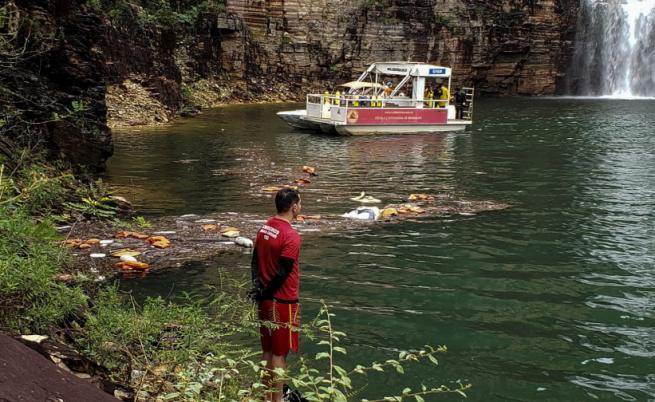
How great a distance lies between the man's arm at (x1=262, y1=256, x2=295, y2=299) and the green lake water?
1467mm

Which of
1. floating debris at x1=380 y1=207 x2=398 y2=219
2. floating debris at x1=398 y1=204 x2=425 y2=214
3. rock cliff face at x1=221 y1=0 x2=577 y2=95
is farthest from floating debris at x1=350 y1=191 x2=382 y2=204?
rock cliff face at x1=221 y1=0 x2=577 y2=95

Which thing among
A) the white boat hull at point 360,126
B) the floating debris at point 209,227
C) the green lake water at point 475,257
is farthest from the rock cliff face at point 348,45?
the floating debris at point 209,227

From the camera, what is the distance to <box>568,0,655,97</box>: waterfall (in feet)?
183

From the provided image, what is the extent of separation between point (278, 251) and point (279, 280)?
0.24 meters

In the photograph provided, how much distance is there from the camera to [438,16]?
176ft

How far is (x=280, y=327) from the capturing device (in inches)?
208

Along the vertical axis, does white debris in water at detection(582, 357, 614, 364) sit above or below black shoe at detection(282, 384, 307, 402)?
below

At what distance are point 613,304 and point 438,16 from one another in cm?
4864

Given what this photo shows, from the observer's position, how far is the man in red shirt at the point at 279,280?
5.27 meters

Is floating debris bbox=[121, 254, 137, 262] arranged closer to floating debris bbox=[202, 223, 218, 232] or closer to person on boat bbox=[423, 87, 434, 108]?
floating debris bbox=[202, 223, 218, 232]

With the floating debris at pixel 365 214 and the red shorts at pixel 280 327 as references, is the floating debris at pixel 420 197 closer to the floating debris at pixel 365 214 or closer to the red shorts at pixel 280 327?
the floating debris at pixel 365 214

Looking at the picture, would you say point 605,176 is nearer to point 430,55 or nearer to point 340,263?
point 340,263

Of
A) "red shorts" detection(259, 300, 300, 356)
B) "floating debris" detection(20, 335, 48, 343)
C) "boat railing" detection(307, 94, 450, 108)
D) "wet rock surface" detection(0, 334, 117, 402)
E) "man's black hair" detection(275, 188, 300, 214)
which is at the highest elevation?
"boat railing" detection(307, 94, 450, 108)

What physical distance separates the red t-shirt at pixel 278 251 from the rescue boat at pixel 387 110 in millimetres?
23277
